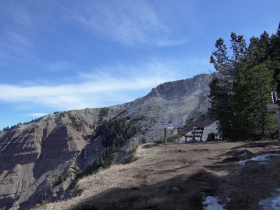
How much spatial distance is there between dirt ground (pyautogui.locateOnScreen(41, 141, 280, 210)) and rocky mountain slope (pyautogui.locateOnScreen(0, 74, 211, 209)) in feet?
257

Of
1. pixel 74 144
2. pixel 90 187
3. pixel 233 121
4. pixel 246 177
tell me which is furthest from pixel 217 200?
pixel 74 144

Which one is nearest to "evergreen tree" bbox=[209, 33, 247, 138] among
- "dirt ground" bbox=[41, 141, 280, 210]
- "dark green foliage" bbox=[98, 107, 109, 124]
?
"dirt ground" bbox=[41, 141, 280, 210]

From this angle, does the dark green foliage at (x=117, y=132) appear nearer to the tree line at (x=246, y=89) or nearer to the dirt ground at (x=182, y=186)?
the tree line at (x=246, y=89)

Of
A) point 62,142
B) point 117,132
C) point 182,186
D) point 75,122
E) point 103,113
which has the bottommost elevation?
point 62,142

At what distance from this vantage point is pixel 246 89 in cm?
2025

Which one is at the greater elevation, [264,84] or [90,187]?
[264,84]

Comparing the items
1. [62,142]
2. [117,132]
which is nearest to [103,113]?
[62,142]

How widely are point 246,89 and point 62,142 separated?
109239mm

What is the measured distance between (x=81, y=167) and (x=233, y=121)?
92.5 meters

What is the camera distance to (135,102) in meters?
153

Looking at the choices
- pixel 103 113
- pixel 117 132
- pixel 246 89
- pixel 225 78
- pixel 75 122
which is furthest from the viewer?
pixel 103 113

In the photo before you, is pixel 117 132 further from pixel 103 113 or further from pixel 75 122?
pixel 103 113

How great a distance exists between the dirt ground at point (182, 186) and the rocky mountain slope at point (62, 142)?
7833 cm

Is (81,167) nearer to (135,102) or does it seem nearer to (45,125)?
(45,125)
